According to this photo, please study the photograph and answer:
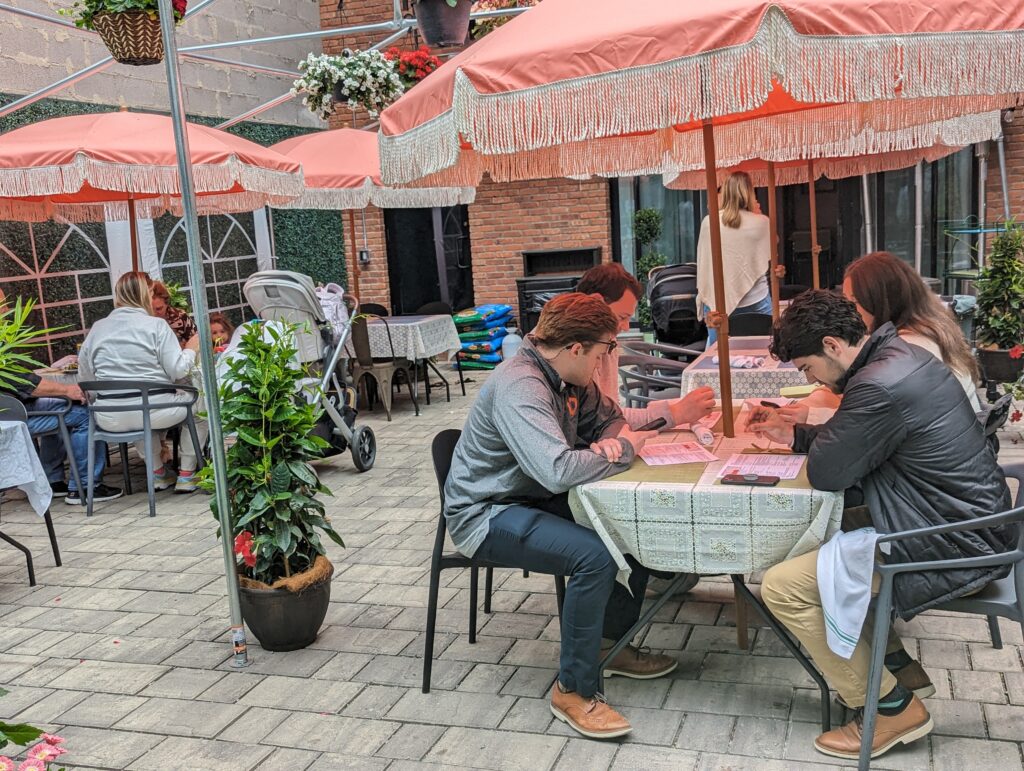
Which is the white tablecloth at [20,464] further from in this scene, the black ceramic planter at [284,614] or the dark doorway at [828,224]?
A: the dark doorway at [828,224]

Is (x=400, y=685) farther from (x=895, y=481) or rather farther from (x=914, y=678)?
(x=895, y=481)

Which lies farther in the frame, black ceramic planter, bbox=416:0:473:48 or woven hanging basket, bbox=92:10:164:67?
black ceramic planter, bbox=416:0:473:48

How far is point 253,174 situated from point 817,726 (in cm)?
473

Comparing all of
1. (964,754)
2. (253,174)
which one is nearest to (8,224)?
(253,174)

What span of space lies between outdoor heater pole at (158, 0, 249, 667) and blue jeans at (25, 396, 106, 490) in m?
3.10

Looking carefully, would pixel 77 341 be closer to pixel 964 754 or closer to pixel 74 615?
pixel 74 615

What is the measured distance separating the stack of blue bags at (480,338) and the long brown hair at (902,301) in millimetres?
7500

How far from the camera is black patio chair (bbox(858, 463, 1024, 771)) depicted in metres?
2.58

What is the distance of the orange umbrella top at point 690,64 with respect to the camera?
2492 mm

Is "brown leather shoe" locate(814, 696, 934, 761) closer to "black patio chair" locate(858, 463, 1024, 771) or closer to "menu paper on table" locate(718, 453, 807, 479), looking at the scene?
"black patio chair" locate(858, 463, 1024, 771)

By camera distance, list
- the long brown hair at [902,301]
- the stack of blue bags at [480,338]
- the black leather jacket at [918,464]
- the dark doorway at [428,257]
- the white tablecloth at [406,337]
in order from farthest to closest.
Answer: the dark doorway at [428,257] → the stack of blue bags at [480,338] → the white tablecloth at [406,337] → the long brown hair at [902,301] → the black leather jacket at [918,464]

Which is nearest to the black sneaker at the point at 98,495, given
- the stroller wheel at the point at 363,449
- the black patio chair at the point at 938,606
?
the stroller wheel at the point at 363,449

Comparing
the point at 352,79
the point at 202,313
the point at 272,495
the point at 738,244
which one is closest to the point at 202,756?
the point at 272,495

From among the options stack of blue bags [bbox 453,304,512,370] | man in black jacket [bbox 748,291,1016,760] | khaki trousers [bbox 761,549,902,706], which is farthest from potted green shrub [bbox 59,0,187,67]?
stack of blue bags [bbox 453,304,512,370]
